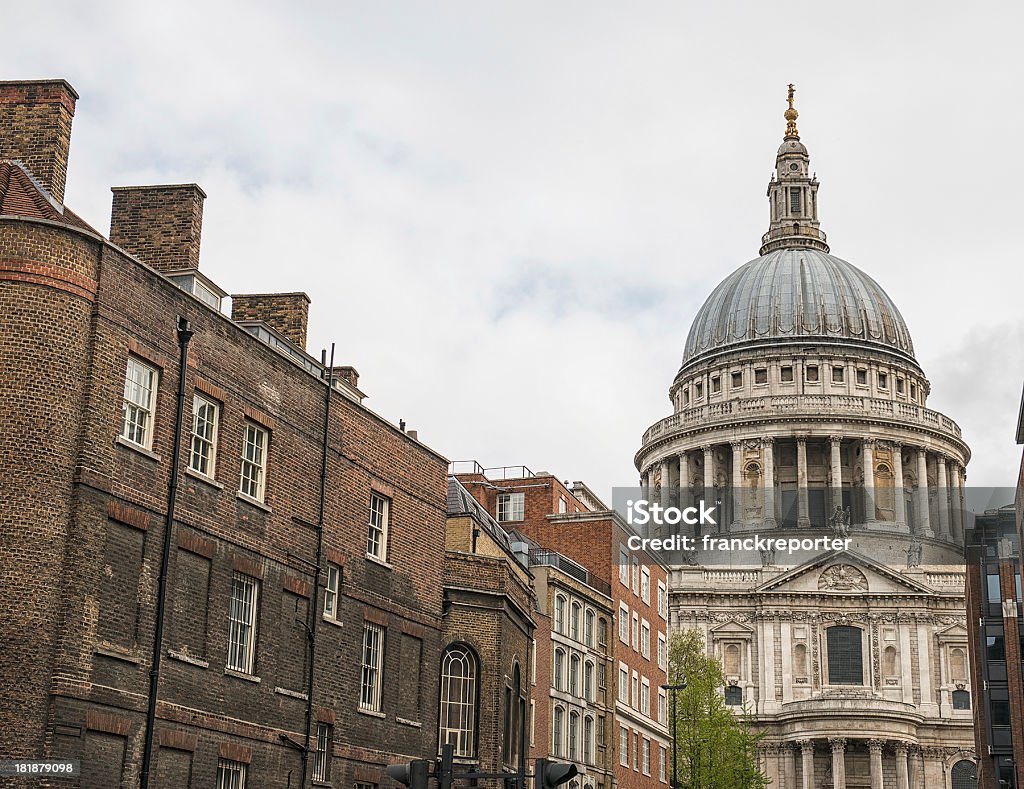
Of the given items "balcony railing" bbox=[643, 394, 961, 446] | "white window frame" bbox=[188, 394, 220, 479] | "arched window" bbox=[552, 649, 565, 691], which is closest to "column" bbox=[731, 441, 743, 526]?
"balcony railing" bbox=[643, 394, 961, 446]

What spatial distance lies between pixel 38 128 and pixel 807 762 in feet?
285

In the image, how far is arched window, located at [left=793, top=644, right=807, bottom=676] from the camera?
11288cm

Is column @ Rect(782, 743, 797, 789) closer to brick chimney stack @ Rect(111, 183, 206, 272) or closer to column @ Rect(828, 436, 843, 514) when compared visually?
column @ Rect(828, 436, 843, 514)

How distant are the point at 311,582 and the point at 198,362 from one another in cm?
630

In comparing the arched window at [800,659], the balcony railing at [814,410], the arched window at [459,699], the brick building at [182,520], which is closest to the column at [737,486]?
the balcony railing at [814,410]

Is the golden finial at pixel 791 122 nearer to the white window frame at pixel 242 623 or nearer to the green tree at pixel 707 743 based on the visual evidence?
the green tree at pixel 707 743

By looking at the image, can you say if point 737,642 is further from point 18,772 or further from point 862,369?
point 18,772

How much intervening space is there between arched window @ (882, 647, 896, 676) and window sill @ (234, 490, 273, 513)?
85.7m

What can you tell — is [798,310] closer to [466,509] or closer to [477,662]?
[466,509]

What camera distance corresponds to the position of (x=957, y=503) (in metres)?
133

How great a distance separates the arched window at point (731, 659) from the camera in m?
113

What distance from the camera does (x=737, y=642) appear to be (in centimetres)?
11469

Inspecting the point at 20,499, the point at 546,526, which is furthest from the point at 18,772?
the point at 546,526

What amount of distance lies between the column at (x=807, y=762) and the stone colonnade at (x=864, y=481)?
78.1 ft
